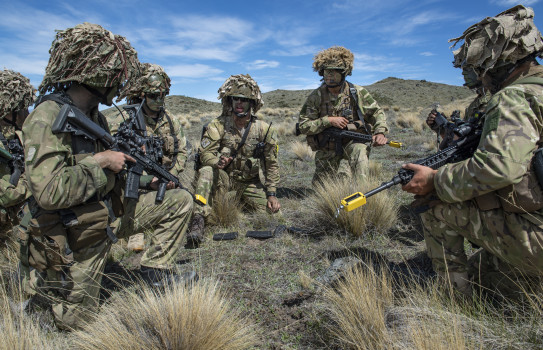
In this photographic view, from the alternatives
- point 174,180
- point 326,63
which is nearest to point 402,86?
point 326,63

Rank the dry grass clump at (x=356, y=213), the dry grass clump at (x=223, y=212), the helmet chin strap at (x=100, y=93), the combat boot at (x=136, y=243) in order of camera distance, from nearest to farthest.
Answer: the helmet chin strap at (x=100, y=93), the dry grass clump at (x=356, y=213), the combat boot at (x=136, y=243), the dry grass clump at (x=223, y=212)

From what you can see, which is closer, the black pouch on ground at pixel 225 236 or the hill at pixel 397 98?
the black pouch on ground at pixel 225 236

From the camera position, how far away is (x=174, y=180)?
350 cm

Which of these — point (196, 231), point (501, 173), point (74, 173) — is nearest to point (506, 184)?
point (501, 173)

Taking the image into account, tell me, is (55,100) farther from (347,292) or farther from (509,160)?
(509,160)

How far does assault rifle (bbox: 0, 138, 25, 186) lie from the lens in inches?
143

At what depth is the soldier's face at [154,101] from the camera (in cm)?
511

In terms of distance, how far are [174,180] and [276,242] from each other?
4.65ft

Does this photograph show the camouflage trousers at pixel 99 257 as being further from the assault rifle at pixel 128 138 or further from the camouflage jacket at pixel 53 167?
the camouflage jacket at pixel 53 167

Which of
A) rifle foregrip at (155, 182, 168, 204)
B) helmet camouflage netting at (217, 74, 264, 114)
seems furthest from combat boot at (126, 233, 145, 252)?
helmet camouflage netting at (217, 74, 264, 114)

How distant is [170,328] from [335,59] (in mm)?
4754

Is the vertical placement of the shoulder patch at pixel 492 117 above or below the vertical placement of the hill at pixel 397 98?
below

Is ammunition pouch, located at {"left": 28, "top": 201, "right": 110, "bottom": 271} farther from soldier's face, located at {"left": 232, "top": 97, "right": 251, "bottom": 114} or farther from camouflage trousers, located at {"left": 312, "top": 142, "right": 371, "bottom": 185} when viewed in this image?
camouflage trousers, located at {"left": 312, "top": 142, "right": 371, "bottom": 185}

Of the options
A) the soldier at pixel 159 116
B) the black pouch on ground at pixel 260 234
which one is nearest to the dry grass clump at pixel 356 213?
the black pouch on ground at pixel 260 234
